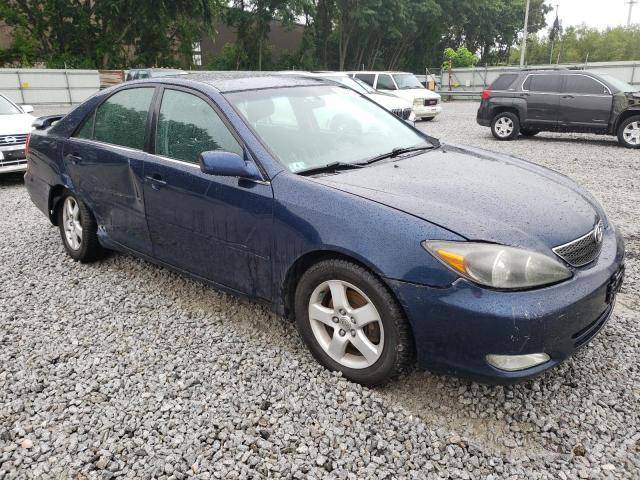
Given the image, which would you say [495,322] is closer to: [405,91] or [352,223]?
[352,223]

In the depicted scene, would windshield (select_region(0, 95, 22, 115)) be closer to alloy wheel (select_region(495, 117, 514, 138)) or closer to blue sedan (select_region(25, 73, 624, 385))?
blue sedan (select_region(25, 73, 624, 385))

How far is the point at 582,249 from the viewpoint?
101 inches

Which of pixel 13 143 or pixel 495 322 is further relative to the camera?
pixel 13 143

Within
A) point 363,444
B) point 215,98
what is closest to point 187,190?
point 215,98

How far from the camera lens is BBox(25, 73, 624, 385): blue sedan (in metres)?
2.32

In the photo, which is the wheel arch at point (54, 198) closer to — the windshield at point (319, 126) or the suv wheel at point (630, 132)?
the windshield at point (319, 126)

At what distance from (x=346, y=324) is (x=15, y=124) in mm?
7765

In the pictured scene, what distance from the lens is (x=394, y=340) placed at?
8.27 feet

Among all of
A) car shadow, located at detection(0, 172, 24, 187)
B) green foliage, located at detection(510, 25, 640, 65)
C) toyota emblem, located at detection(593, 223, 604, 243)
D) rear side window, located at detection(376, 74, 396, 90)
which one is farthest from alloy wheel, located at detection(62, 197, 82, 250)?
green foliage, located at detection(510, 25, 640, 65)

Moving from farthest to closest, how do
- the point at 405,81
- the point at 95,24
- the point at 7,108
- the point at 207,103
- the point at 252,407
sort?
the point at 95,24, the point at 405,81, the point at 7,108, the point at 207,103, the point at 252,407

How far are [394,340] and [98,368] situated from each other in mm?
1756

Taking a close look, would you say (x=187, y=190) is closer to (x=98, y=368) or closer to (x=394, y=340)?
(x=98, y=368)

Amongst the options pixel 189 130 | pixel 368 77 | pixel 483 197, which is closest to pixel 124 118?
pixel 189 130

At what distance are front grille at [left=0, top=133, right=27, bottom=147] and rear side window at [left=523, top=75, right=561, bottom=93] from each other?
10314mm
